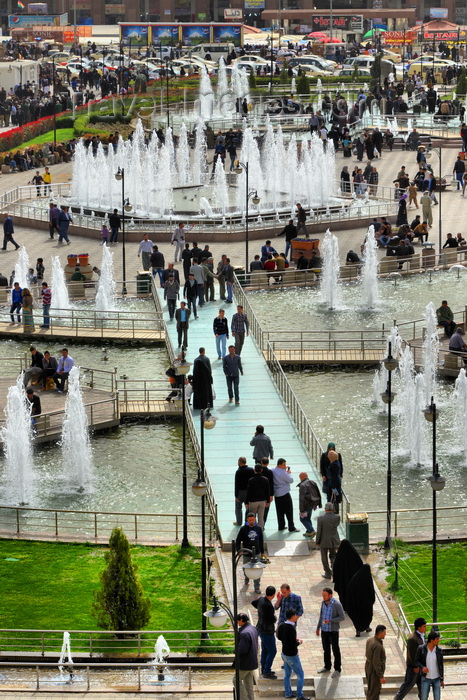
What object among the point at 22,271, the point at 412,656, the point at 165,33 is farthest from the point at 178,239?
the point at 165,33

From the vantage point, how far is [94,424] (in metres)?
27.0

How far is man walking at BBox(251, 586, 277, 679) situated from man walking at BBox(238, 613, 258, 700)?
0.82 meters

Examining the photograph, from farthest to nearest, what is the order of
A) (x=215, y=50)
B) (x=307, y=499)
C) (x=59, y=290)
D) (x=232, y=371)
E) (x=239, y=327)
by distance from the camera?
1. (x=215, y=50)
2. (x=59, y=290)
3. (x=239, y=327)
4. (x=232, y=371)
5. (x=307, y=499)

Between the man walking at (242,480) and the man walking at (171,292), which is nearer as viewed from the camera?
the man walking at (242,480)

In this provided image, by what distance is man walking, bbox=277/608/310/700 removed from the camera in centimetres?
1694

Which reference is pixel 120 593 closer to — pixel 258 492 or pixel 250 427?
pixel 258 492

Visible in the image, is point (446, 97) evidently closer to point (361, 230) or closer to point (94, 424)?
point (361, 230)

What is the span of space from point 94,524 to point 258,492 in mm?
2764

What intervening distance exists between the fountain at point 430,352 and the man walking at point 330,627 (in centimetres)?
1147

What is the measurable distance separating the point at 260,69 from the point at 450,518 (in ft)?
175

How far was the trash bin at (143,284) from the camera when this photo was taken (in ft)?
117

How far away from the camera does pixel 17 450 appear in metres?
24.8

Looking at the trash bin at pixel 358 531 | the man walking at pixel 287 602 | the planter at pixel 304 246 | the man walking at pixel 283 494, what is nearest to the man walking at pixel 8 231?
the planter at pixel 304 246

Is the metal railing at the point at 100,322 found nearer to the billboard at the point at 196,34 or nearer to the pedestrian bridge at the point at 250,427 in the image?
the pedestrian bridge at the point at 250,427
